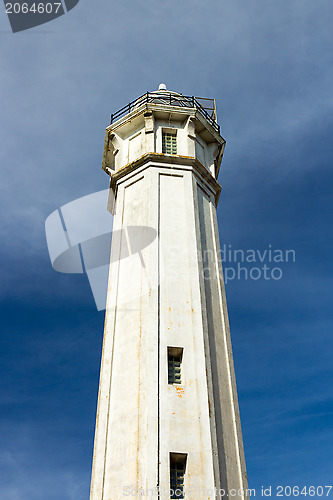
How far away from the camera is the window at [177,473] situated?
694 inches

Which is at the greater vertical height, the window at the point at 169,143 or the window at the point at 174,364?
the window at the point at 169,143

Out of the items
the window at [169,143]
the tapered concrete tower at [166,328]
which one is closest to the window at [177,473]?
the tapered concrete tower at [166,328]

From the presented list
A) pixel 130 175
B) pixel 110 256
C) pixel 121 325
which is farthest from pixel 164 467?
pixel 130 175

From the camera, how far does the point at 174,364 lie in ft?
68.0

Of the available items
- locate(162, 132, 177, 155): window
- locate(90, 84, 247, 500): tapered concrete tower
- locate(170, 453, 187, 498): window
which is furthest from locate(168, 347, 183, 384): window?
locate(162, 132, 177, 155): window

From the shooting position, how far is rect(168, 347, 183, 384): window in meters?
20.2

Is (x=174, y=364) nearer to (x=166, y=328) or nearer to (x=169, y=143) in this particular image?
(x=166, y=328)

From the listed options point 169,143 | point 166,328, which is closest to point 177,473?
point 166,328

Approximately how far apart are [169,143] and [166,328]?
41.1ft

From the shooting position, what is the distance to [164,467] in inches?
696

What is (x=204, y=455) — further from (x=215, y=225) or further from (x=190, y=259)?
(x=215, y=225)

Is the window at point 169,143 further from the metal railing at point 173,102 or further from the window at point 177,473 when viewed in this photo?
the window at point 177,473

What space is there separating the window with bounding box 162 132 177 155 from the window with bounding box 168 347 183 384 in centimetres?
1258

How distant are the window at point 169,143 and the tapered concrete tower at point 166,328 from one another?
60 mm
